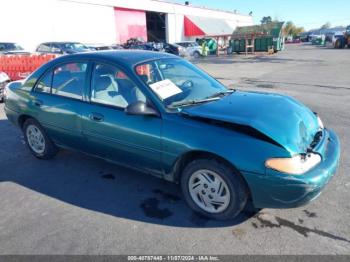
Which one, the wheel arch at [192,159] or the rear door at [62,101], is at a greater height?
the rear door at [62,101]

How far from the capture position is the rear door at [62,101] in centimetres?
370

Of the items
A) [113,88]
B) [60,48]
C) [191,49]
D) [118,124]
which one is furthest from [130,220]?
[191,49]

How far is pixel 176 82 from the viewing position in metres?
3.52

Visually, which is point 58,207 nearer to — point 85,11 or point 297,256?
point 297,256

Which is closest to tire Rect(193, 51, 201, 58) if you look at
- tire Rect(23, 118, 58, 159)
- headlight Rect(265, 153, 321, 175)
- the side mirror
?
tire Rect(23, 118, 58, 159)

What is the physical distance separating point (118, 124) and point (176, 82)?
0.85 metres

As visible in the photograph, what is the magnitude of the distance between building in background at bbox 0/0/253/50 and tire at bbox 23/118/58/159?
68.3 feet

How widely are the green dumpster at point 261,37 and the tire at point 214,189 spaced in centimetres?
2767

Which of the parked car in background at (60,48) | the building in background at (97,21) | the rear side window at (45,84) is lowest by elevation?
the rear side window at (45,84)

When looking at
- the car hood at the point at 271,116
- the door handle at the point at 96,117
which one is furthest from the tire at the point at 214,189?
the door handle at the point at 96,117

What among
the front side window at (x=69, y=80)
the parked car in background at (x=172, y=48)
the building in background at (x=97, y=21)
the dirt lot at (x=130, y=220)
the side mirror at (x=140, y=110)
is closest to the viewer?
the dirt lot at (x=130, y=220)

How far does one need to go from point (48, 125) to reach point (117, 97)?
133cm

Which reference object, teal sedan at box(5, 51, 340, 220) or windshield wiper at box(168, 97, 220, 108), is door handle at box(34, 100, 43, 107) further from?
windshield wiper at box(168, 97, 220, 108)

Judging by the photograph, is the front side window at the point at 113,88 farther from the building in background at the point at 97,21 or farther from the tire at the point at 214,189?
the building in background at the point at 97,21
